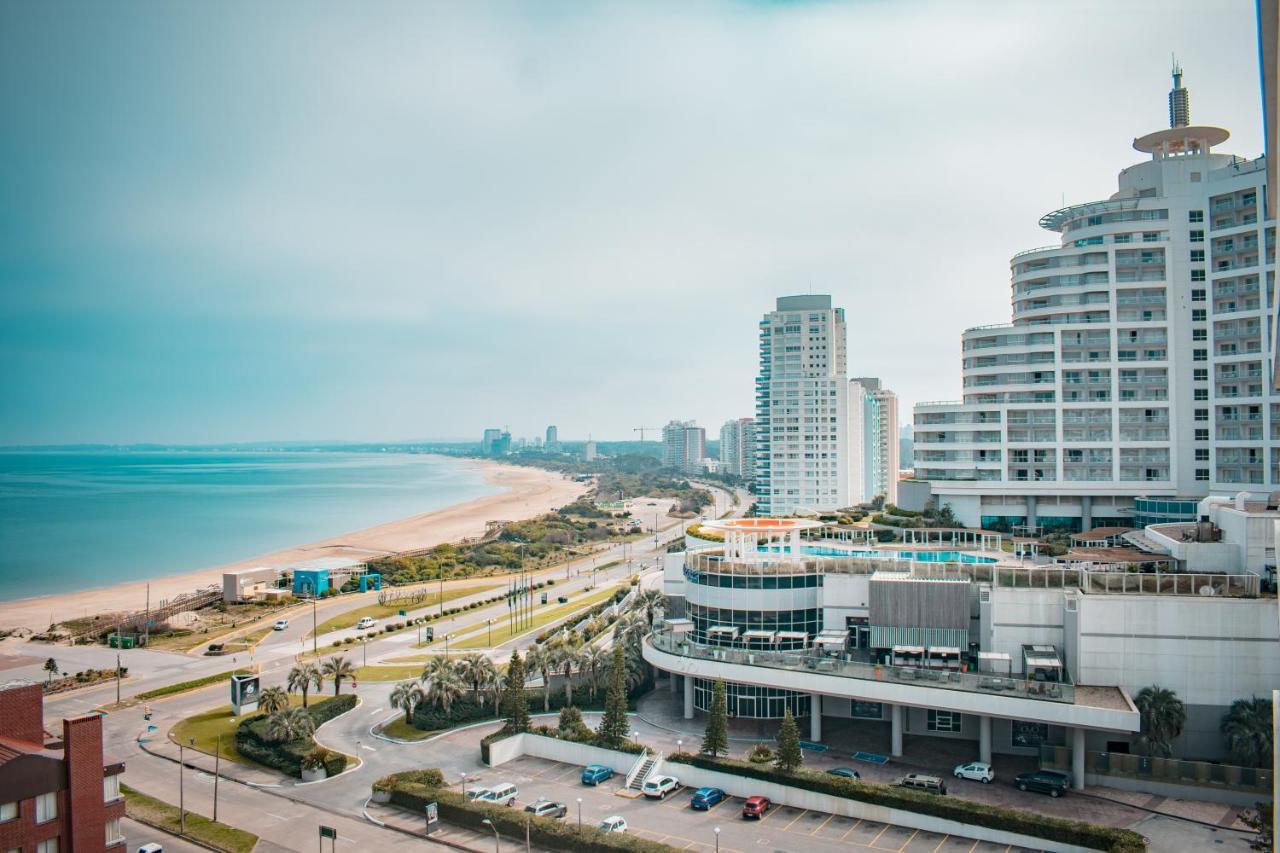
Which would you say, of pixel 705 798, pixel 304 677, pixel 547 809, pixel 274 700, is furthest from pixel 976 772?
pixel 304 677

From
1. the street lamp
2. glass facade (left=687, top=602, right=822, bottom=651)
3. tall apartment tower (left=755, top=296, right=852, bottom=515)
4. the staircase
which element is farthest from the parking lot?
tall apartment tower (left=755, top=296, right=852, bottom=515)

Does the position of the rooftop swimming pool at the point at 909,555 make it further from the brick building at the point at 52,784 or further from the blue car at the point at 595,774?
the brick building at the point at 52,784

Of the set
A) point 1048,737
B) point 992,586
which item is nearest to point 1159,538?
point 992,586

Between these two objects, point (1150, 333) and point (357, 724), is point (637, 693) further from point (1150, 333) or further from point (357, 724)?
point (1150, 333)

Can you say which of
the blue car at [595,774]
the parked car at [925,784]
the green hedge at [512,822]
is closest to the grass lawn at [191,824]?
the green hedge at [512,822]

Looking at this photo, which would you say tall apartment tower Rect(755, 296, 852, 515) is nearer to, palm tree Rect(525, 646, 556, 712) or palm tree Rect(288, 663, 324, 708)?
palm tree Rect(525, 646, 556, 712)
